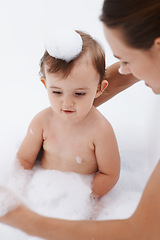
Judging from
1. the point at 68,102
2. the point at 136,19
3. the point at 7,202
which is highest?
the point at 136,19

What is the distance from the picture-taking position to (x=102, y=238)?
0.83 metres

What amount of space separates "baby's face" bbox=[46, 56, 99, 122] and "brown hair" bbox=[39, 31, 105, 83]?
15mm

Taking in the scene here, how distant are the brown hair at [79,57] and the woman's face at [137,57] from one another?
19 centimetres

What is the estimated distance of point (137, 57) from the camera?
0.84 meters

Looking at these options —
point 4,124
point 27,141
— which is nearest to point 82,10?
point 4,124

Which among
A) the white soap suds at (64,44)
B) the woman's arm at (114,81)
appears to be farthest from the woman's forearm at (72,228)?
the woman's arm at (114,81)

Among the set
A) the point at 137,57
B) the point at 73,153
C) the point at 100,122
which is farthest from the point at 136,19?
the point at 73,153

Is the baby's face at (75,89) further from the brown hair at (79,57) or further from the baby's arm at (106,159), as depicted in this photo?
the baby's arm at (106,159)

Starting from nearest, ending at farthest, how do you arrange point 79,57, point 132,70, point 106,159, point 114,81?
point 132,70
point 79,57
point 106,159
point 114,81

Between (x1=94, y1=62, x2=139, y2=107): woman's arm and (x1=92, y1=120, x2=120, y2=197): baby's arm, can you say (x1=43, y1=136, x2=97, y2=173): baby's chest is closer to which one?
(x1=92, y1=120, x2=120, y2=197): baby's arm

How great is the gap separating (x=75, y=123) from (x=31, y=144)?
0.71 feet

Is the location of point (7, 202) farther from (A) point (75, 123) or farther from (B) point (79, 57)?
(B) point (79, 57)

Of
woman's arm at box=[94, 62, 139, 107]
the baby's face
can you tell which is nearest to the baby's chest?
A: the baby's face

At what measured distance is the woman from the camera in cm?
77
